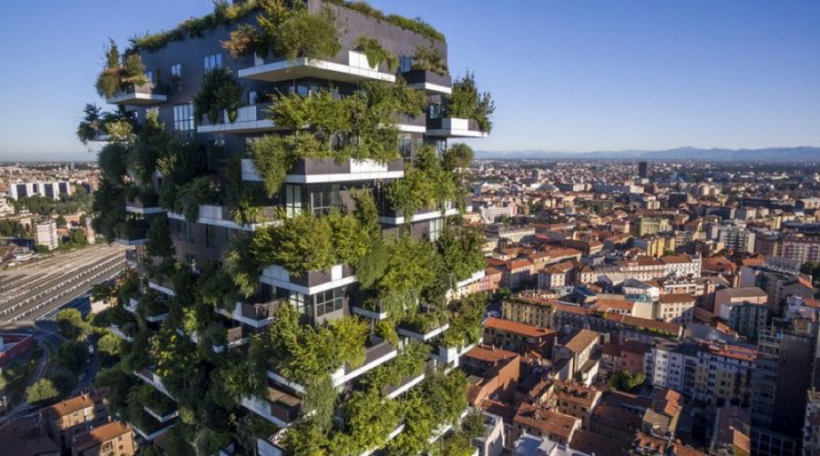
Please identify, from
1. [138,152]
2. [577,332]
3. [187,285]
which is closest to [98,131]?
[138,152]

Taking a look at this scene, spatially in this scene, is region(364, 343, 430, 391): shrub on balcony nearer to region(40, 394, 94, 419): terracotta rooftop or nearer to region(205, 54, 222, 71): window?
region(205, 54, 222, 71): window

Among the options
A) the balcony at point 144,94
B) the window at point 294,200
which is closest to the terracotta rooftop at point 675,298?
the window at point 294,200

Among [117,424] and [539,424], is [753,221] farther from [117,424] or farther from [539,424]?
[117,424]

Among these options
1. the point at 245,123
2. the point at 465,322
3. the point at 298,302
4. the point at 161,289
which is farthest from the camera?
the point at 465,322

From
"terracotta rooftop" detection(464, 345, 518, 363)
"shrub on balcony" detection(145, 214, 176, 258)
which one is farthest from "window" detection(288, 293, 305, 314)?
"terracotta rooftop" detection(464, 345, 518, 363)

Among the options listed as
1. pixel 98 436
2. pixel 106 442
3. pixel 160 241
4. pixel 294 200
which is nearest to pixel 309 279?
pixel 294 200

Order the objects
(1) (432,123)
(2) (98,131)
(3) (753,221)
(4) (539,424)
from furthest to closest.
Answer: (3) (753,221) → (4) (539,424) → (2) (98,131) → (1) (432,123)

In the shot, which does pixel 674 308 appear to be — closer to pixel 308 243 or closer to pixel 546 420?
pixel 546 420
